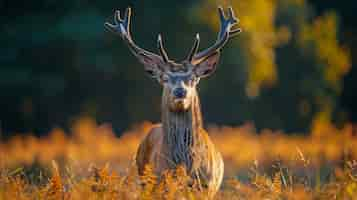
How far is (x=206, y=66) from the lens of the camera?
35.0 ft

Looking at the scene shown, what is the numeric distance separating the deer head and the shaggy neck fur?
97 mm

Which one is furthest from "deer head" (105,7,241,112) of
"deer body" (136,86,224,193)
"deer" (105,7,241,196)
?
"deer body" (136,86,224,193)

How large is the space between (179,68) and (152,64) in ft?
1.53

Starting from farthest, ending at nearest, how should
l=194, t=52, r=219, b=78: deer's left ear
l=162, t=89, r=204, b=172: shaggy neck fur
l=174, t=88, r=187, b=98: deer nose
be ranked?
l=194, t=52, r=219, b=78: deer's left ear → l=162, t=89, r=204, b=172: shaggy neck fur → l=174, t=88, r=187, b=98: deer nose

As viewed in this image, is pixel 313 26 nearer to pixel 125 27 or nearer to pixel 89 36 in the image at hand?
pixel 89 36

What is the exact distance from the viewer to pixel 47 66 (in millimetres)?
28656

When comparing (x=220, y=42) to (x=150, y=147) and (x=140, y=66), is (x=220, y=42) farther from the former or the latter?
(x=140, y=66)

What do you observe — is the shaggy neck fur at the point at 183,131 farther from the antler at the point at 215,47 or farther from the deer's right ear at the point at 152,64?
the antler at the point at 215,47

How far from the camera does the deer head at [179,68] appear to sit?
996 centimetres

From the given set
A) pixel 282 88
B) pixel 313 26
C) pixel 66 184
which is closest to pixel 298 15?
pixel 313 26

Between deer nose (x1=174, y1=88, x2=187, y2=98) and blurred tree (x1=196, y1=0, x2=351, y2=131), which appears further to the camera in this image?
blurred tree (x1=196, y1=0, x2=351, y2=131)

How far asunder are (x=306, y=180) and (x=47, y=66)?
20739 mm

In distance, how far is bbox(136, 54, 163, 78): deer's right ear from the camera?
10.5 meters

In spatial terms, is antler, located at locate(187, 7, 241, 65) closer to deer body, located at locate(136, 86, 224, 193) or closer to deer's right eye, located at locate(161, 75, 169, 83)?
deer's right eye, located at locate(161, 75, 169, 83)
